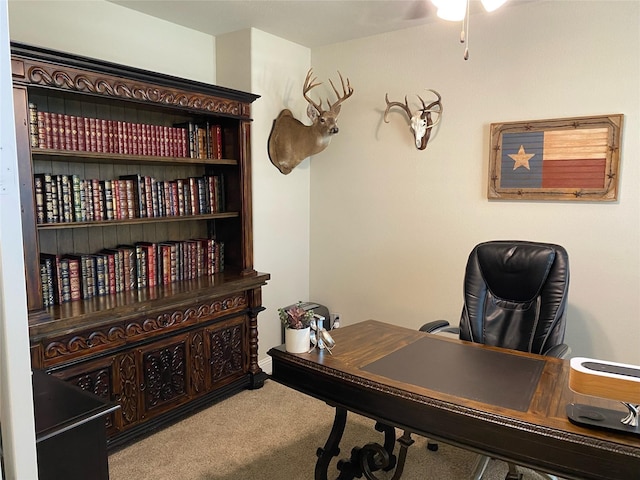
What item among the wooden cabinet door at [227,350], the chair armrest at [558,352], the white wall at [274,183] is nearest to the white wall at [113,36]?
the white wall at [274,183]

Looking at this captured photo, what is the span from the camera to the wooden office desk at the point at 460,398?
4.54 ft

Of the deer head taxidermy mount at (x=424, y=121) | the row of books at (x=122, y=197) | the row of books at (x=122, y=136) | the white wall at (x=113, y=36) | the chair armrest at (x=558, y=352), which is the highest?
the white wall at (x=113, y=36)

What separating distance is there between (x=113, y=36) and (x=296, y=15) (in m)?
1.18

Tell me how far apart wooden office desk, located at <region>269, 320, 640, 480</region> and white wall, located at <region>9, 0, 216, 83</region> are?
2179mm

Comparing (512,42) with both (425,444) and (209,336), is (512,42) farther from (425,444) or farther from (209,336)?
(209,336)

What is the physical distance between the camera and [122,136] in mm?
2787

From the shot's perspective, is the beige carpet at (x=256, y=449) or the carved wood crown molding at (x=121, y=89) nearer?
the carved wood crown molding at (x=121, y=89)

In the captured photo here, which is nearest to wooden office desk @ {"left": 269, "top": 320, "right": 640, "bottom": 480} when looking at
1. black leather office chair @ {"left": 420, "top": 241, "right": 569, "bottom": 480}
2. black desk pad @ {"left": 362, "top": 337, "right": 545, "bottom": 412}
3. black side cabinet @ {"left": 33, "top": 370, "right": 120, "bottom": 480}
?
black desk pad @ {"left": 362, "top": 337, "right": 545, "bottom": 412}

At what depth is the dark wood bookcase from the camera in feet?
7.40

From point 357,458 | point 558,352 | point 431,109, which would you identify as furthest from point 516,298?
point 431,109

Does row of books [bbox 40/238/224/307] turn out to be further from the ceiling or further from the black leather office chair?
the black leather office chair

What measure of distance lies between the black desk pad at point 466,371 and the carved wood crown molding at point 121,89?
1.92 metres

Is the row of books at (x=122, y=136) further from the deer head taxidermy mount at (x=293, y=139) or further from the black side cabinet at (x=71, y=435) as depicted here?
the black side cabinet at (x=71, y=435)

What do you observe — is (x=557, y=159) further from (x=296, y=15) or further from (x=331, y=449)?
(x=331, y=449)
